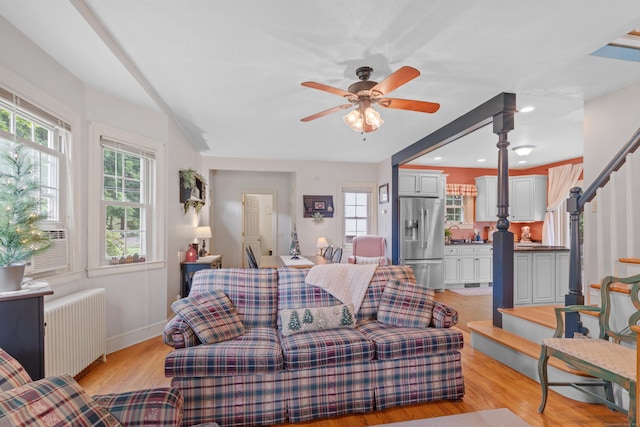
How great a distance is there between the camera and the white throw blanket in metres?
2.62

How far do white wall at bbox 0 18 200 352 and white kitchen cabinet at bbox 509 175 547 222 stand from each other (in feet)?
20.7

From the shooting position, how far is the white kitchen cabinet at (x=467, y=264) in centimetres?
622

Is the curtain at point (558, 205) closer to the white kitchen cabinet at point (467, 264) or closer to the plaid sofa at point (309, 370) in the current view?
the white kitchen cabinet at point (467, 264)

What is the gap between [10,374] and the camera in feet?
3.34

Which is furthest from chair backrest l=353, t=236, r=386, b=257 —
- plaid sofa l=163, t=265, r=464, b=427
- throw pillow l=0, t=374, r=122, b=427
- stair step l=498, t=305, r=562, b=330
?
throw pillow l=0, t=374, r=122, b=427

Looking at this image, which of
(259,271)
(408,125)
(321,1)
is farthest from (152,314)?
(408,125)

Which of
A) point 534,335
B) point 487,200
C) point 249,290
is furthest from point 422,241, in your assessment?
point 249,290

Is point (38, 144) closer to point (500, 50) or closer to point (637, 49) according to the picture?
point (500, 50)

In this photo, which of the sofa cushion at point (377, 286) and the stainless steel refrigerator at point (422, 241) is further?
the stainless steel refrigerator at point (422, 241)

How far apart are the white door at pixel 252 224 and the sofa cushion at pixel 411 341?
534 centimetres

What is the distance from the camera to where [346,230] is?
6.77 meters

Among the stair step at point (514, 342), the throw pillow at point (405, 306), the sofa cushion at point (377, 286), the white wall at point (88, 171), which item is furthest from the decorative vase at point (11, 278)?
the stair step at point (514, 342)

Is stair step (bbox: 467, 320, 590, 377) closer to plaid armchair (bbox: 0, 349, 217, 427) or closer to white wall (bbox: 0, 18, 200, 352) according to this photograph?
plaid armchair (bbox: 0, 349, 217, 427)

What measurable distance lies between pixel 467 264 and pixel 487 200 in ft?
5.17
